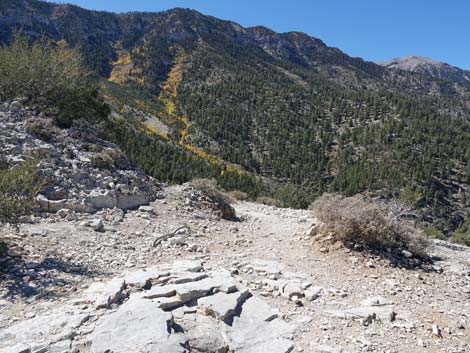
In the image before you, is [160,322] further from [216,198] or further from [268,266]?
[216,198]

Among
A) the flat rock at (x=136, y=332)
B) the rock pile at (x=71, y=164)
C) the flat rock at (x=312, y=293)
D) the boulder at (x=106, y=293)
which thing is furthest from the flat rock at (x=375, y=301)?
the rock pile at (x=71, y=164)

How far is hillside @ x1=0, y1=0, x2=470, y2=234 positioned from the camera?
50219 millimetres

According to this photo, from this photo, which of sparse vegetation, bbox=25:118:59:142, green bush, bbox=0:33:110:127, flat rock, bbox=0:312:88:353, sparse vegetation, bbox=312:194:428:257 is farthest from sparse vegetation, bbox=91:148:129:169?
flat rock, bbox=0:312:88:353

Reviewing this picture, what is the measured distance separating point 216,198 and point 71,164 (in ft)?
14.9

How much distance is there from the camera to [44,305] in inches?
190

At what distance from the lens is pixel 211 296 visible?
5.31m

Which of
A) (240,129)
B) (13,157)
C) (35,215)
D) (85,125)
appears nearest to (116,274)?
(35,215)

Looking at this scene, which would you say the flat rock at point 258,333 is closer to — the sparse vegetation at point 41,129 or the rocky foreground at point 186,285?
the rocky foreground at point 186,285

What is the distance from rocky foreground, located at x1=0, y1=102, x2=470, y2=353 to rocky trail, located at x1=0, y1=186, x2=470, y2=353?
20 millimetres

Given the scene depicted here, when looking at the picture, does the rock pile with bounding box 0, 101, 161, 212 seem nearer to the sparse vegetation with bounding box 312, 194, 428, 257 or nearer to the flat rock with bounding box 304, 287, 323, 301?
the sparse vegetation with bounding box 312, 194, 428, 257

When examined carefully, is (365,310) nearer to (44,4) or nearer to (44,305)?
(44,305)

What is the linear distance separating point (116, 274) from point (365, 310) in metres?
4.03

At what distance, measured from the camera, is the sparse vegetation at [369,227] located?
8.32 metres

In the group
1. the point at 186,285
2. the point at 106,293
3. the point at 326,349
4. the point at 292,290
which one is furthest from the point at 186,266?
the point at 326,349
